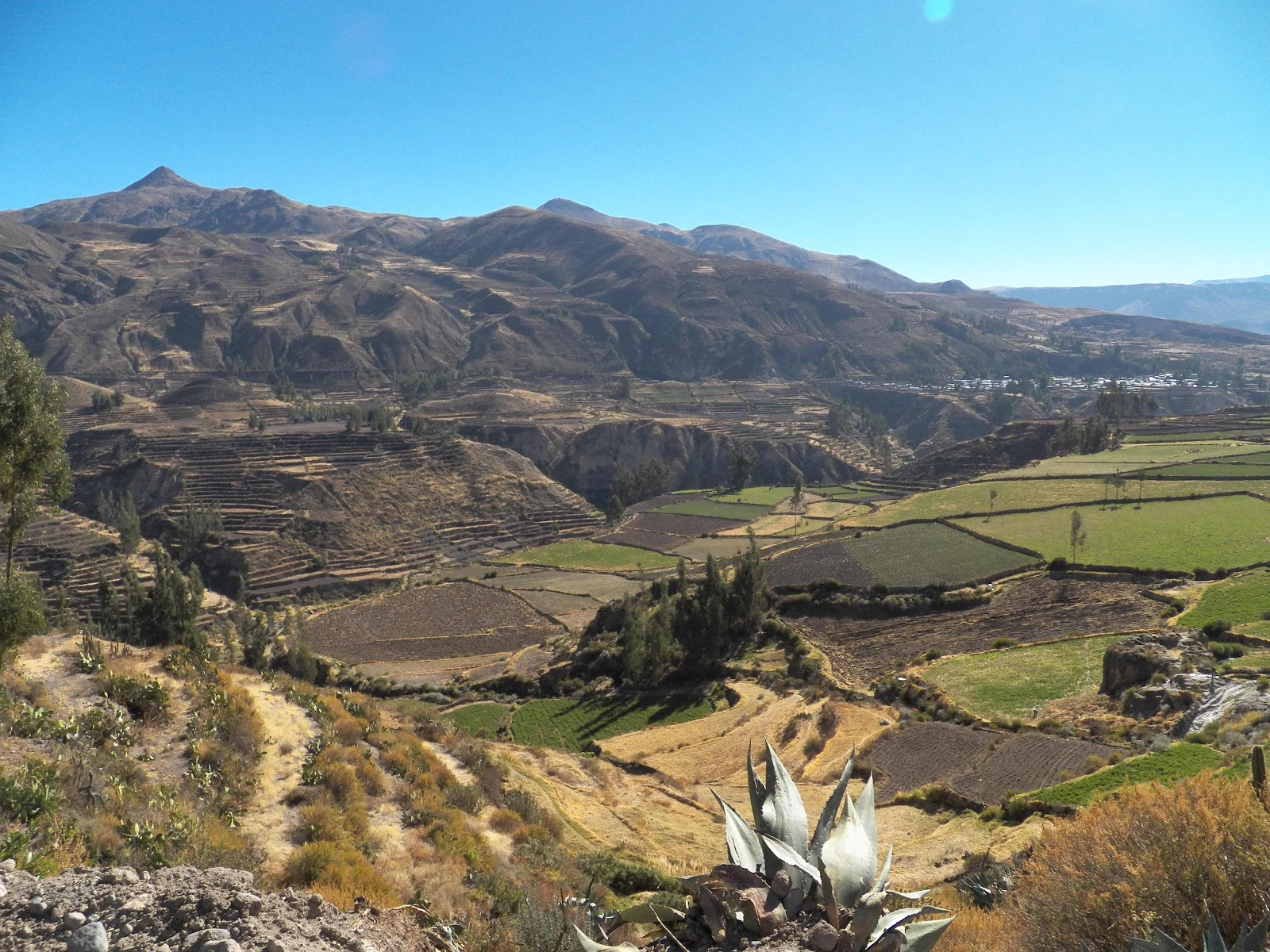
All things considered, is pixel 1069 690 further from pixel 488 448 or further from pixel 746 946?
pixel 488 448

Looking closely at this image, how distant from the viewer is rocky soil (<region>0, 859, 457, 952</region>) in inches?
218

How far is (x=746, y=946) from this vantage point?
193 inches

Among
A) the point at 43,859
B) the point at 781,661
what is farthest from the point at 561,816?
the point at 781,661

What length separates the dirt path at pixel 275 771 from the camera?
11023 millimetres

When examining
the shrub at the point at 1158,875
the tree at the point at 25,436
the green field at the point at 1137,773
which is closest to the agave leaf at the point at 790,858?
the shrub at the point at 1158,875

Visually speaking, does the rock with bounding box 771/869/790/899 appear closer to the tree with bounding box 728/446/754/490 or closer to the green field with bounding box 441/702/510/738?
the green field with bounding box 441/702/510/738

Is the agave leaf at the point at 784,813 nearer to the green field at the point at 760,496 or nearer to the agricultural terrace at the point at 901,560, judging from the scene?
the agricultural terrace at the point at 901,560

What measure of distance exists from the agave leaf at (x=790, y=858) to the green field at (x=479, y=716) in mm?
34074

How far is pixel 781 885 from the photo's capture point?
5273mm

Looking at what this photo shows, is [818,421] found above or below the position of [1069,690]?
above

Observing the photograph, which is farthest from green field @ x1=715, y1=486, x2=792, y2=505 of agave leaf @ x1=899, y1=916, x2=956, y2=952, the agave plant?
agave leaf @ x1=899, y1=916, x2=956, y2=952

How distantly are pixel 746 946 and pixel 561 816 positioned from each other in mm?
14390

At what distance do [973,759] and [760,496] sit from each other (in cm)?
7844

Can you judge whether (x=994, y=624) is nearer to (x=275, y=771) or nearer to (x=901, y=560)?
(x=901, y=560)
